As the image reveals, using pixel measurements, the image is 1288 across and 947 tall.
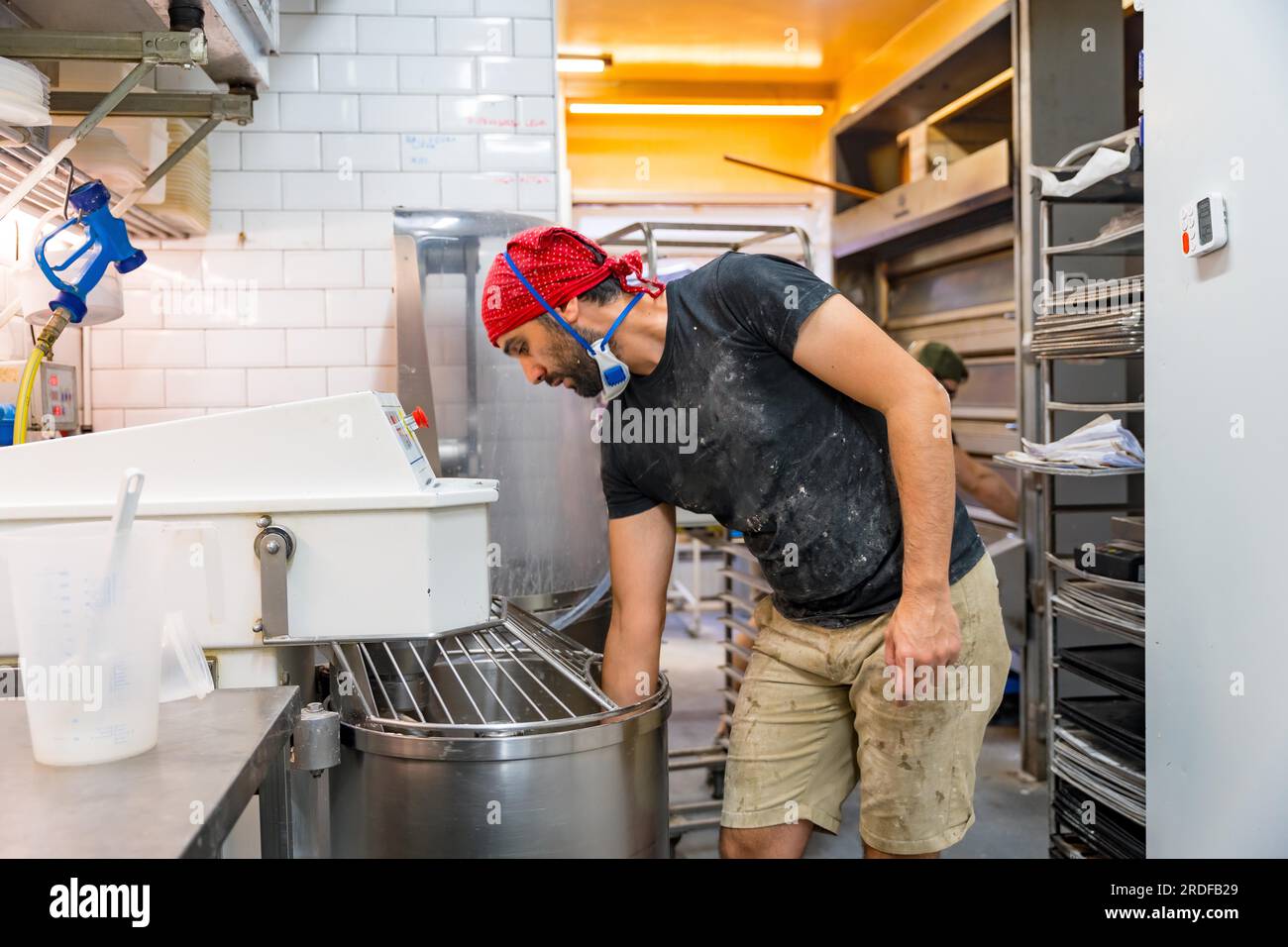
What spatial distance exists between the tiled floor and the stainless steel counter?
1901 millimetres

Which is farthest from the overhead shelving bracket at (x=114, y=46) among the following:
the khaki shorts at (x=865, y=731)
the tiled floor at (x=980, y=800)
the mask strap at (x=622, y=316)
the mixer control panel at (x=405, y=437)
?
the tiled floor at (x=980, y=800)

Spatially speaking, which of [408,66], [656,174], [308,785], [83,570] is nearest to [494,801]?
[308,785]

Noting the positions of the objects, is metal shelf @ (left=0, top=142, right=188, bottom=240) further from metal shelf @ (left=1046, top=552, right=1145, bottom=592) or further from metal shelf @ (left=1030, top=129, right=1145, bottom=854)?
metal shelf @ (left=1046, top=552, right=1145, bottom=592)

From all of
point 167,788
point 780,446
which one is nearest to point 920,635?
point 780,446

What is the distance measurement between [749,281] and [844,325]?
0.59 ft

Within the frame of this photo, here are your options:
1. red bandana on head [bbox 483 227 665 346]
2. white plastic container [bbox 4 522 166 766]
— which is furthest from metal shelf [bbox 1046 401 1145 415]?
white plastic container [bbox 4 522 166 766]

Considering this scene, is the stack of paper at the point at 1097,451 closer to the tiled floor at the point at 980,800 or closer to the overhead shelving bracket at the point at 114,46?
the tiled floor at the point at 980,800

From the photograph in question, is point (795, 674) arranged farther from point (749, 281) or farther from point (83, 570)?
point (83, 570)

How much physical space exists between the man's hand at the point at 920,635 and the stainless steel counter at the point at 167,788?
34.0 inches

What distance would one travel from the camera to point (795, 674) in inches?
71.0

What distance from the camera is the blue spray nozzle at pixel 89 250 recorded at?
191 centimetres

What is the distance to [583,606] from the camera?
266 centimetres

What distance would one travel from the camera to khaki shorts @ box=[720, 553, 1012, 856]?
167 centimetres
